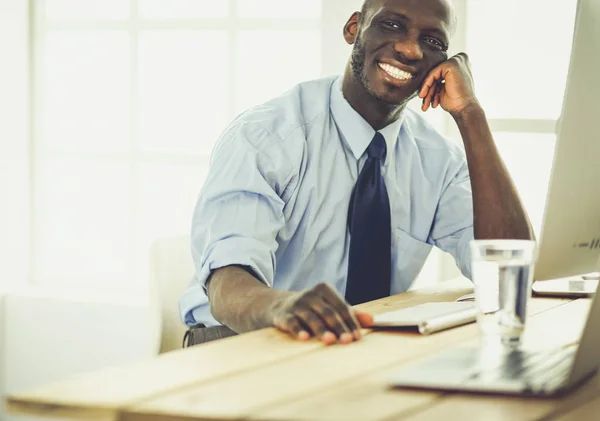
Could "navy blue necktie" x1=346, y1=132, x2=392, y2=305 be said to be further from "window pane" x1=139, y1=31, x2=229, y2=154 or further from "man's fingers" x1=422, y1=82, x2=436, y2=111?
"window pane" x1=139, y1=31, x2=229, y2=154

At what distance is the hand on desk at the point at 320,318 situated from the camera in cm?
122

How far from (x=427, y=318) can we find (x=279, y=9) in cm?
195

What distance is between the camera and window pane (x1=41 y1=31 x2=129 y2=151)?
10.8 feet

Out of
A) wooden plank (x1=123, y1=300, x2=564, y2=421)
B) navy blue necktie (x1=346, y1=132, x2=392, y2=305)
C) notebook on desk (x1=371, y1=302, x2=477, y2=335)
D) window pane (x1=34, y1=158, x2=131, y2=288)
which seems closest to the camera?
wooden plank (x1=123, y1=300, x2=564, y2=421)

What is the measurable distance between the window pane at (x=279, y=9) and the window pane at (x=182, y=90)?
12cm

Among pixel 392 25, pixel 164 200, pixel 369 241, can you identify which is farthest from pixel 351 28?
pixel 164 200

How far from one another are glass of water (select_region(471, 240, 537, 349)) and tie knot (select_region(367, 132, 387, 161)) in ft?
2.83

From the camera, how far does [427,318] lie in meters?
1.37

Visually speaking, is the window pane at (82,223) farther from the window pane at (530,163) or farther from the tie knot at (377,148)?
the tie knot at (377,148)

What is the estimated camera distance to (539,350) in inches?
45.8

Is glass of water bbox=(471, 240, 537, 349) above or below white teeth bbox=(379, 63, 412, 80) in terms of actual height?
below

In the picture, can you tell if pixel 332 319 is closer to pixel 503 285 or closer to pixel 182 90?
pixel 503 285

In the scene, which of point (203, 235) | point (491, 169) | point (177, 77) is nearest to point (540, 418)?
Answer: point (203, 235)

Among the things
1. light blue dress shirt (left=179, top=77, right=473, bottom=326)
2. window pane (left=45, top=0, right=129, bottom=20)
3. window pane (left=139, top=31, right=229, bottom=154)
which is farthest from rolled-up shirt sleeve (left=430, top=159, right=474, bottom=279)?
window pane (left=45, top=0, right=129, bottom=20)
